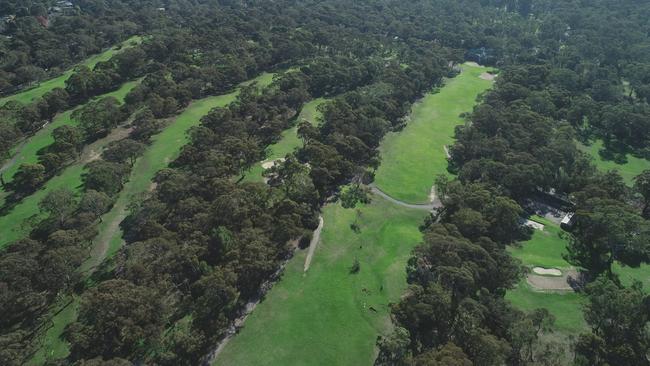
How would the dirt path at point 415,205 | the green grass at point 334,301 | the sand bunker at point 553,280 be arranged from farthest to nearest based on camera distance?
1. the dirt path at point 415,205
2. the sand bunker at point 553,280
3. the green grass at point 334,301

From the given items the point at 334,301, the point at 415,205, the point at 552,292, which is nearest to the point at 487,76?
the point at 415,205

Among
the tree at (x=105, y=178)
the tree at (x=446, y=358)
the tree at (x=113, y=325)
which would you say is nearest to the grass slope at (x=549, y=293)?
the tree at (x=446, y=358)

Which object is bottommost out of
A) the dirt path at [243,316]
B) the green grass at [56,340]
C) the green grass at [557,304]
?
the green grass at [557,304]

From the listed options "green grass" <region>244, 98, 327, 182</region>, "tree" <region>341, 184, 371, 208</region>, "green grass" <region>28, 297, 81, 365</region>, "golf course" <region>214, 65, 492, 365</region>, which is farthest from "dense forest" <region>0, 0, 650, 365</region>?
"golf course" <region>214, 65, 492, 365</region>

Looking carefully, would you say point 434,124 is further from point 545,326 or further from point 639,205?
point 545,326

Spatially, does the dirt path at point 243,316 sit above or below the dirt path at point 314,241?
above

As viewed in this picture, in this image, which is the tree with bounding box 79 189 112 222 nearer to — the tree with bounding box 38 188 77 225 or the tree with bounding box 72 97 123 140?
the tree with bounding box 38 188 77 225

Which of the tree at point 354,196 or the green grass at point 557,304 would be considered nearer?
the green grass at point 557,304

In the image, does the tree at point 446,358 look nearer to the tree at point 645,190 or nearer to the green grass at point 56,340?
the green grass at point 56,340

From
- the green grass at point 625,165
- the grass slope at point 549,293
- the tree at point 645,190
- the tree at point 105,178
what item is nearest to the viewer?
the grass slope at point 549,293
